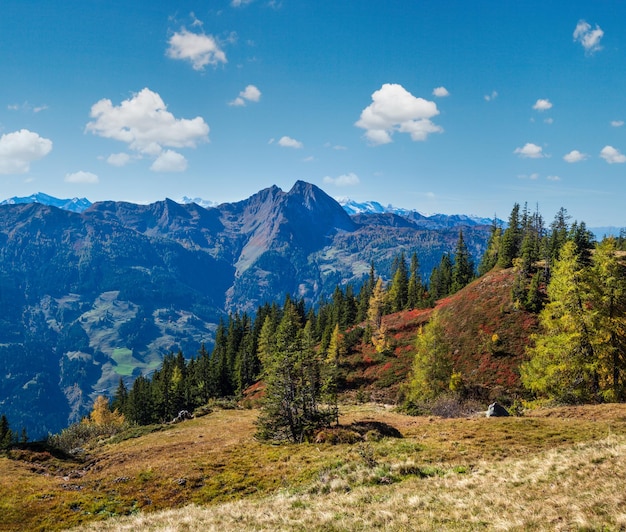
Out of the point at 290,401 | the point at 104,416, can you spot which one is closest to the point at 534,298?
the point at 290,401

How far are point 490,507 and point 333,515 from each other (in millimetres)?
4921

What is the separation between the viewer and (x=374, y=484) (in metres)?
16.8

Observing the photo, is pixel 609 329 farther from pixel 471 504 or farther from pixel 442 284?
pixel 442 284

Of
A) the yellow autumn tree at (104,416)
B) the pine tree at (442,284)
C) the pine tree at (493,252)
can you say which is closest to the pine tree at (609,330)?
the pine tree at (442,284)

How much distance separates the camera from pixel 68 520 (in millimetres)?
20031

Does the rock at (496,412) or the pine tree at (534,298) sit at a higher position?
the pine tree at (534,298)

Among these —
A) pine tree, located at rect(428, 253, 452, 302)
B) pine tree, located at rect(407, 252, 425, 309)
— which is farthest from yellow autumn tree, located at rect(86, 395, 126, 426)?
pine tree, located at rect(428, 253, 452, 302)

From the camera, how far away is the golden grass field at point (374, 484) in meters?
10.7

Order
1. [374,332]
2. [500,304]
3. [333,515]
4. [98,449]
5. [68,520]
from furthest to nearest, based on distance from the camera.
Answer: [374,332] < [500,304] < [98,449] < [68,520] < [333,515]

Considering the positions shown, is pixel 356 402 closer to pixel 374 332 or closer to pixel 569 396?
pixel 374 332

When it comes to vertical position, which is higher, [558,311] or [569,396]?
[558,311]

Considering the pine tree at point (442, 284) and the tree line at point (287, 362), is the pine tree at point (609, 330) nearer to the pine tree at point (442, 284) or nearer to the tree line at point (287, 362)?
the tree line at point (287, 362)

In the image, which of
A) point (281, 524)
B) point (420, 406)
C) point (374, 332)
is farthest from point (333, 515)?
point (374, 332)

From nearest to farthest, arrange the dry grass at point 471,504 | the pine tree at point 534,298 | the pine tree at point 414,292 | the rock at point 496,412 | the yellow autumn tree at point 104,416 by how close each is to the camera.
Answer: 1. the dry grass at point 471,504
2. the rock at point 496,412
3. the pine tree at point 534,298
4. the yellow autumn tree at point 104,416
5. the pine tree at point 414,292
